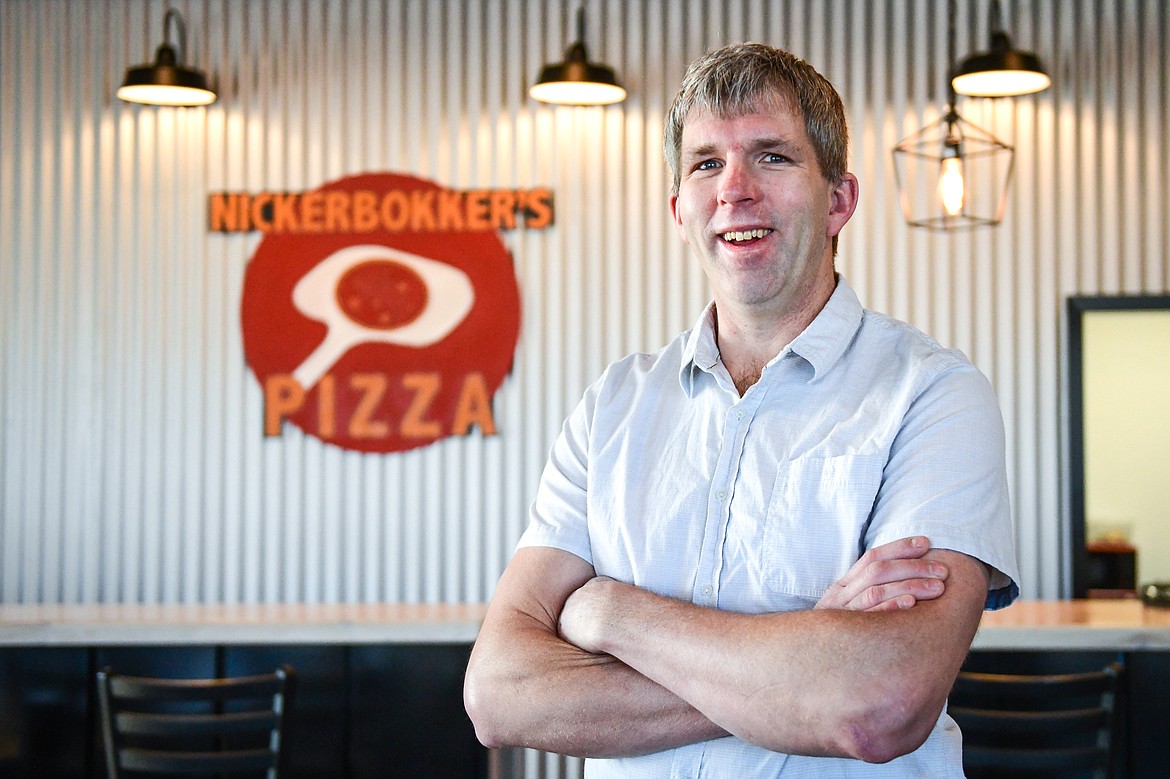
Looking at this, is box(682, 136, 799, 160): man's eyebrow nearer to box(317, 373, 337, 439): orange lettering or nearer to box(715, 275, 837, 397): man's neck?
box(715, 275, 837, 397): man's neck

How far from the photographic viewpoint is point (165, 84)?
4.87m

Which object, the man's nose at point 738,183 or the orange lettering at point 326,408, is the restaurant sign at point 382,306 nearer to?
the orange lettering at point 326,408

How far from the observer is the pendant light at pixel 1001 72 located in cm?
457

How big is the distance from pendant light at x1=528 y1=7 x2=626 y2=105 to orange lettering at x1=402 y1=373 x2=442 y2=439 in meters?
1.35

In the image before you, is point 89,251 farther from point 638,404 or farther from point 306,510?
point 638,404

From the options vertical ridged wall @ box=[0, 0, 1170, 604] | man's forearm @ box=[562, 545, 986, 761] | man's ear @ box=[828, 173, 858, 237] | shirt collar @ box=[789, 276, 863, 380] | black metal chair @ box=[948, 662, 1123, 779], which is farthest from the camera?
vertical ridged wall @ box=[0, 0, 1170, 604]

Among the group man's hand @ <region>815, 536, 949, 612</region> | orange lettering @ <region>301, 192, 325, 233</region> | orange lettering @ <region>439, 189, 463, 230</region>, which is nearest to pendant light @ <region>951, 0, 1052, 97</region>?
orange lettering @ <region>439, 189, 463, 230</region>

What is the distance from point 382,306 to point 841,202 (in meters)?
3.66

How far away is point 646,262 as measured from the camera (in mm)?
5309

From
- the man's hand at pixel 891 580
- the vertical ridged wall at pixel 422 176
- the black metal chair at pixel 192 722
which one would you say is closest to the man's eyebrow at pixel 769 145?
the man's hand at pixel 891 580

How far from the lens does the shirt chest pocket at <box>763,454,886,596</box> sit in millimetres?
1642

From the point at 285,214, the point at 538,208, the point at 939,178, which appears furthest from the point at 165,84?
the point at 939,178


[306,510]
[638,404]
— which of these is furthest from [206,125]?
[638,404]

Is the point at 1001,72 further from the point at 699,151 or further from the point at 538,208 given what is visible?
the point at 699,151
